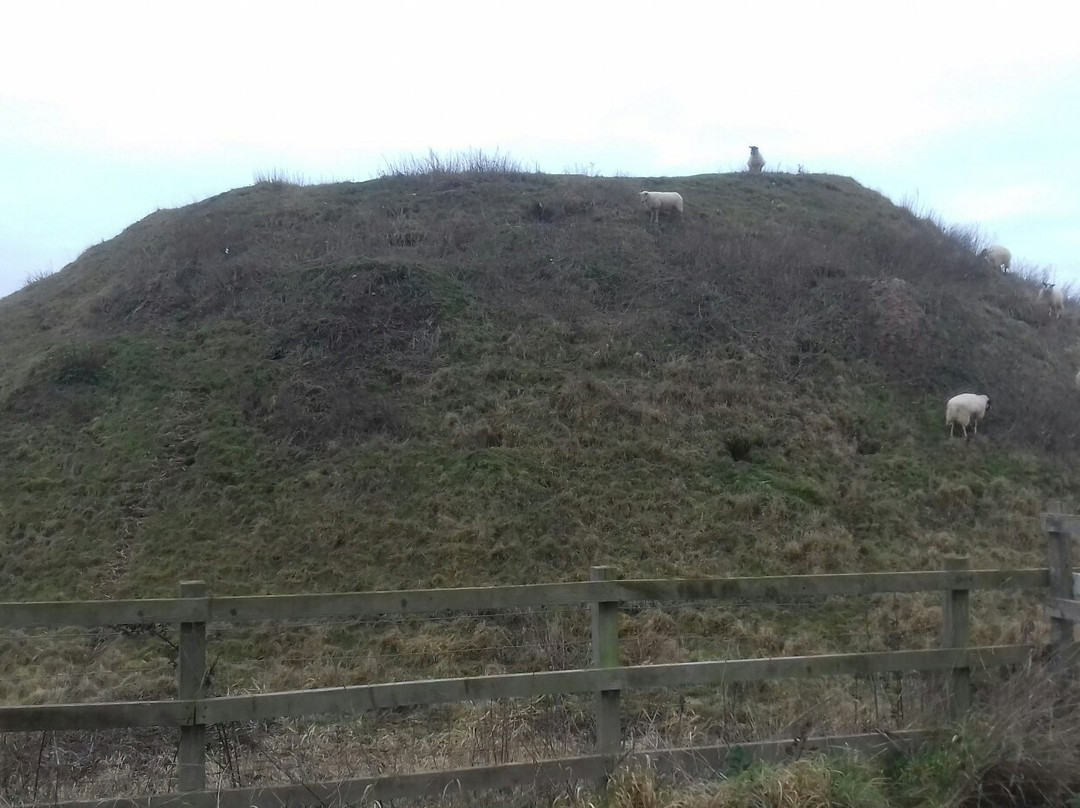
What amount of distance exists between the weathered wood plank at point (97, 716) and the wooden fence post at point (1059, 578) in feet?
17.3

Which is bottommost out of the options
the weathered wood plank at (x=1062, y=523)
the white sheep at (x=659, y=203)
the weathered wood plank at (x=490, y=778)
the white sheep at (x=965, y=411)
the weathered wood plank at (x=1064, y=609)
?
the weathered wood plank at (x=490, y=778)

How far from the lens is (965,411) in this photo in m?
16.2

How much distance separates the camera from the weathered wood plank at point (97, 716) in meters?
4.28

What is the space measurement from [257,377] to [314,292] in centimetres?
332

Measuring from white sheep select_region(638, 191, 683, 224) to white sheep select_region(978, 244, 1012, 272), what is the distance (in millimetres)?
10226

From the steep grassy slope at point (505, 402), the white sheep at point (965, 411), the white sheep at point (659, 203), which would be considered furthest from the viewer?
the white sheep at point (659, 203)

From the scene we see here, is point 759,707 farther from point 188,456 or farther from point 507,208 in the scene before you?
point 507,208

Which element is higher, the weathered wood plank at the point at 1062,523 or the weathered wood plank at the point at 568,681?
the weathered wood plank at the point at 1062,523

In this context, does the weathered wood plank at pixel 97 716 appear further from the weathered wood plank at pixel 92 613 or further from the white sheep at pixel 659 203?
the white sheep at pixel 659 203

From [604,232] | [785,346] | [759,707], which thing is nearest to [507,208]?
[604,232]

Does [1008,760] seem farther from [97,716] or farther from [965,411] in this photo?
[965,411]

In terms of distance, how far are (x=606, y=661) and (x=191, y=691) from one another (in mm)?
2239

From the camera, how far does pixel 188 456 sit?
1445cm

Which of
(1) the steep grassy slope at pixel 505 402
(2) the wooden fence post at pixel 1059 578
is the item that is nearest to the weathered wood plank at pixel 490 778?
(2) the wooden fence post at pixel 1059 578
